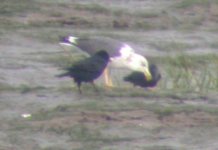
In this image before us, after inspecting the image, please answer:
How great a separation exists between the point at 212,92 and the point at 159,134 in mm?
2205

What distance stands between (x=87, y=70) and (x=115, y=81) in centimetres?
184

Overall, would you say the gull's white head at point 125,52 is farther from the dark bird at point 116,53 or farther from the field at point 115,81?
the field at point 115,81

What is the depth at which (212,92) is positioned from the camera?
12945 mm

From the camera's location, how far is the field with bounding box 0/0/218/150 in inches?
419

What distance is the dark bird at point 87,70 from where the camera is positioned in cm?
1237

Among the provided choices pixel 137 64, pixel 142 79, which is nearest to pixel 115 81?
pixel 137 64

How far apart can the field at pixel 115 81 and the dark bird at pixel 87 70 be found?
171 millimetres

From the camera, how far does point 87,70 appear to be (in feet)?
41.0

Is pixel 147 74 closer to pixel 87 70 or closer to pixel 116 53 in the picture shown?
pixel 116 53

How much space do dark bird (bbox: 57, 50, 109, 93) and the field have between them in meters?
0.17

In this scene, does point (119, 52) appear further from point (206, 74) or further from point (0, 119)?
point (0, 119)

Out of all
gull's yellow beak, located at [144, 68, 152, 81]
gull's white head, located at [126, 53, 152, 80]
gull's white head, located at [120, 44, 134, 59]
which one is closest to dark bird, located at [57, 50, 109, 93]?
gull's yellow beak, located at [144, 68, 152, 81]

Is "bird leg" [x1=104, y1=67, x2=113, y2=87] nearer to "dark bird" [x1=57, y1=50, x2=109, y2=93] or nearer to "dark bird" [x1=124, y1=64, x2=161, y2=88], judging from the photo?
"dark bird" [x1=124, y1=64, x2=161, y2=88]

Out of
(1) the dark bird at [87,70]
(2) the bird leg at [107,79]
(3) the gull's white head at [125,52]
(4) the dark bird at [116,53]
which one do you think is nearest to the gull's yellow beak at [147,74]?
(4) the dark bird at [116,53]
